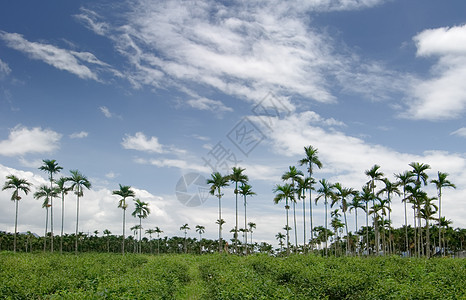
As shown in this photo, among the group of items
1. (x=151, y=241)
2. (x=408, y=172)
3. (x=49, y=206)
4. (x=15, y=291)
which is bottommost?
(x=151, y=241)

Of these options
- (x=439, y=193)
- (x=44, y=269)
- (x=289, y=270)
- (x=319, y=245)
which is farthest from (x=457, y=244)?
(x=44, y=269)

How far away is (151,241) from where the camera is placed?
139125mm

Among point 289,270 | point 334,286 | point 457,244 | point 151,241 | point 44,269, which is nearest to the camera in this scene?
point 334,286

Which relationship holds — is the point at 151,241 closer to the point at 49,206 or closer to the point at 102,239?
the point at 102,239

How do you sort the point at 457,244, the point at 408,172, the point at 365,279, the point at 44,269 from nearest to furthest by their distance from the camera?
the point at 365,279 < the point at 44,269 < the point at 408,172 < the point at 457,244

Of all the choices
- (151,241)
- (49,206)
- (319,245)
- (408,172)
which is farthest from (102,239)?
(408,172)

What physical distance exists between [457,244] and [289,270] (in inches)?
3944

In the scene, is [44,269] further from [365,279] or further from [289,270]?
[365,279]

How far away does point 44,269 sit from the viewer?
22312 mm

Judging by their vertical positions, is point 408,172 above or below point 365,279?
above

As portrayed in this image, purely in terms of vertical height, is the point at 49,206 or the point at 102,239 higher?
the point at 49,206

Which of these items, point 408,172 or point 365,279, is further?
point 408,172

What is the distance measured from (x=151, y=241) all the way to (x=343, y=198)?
102 m

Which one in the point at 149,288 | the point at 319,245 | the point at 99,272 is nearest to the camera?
the point at 149,288
